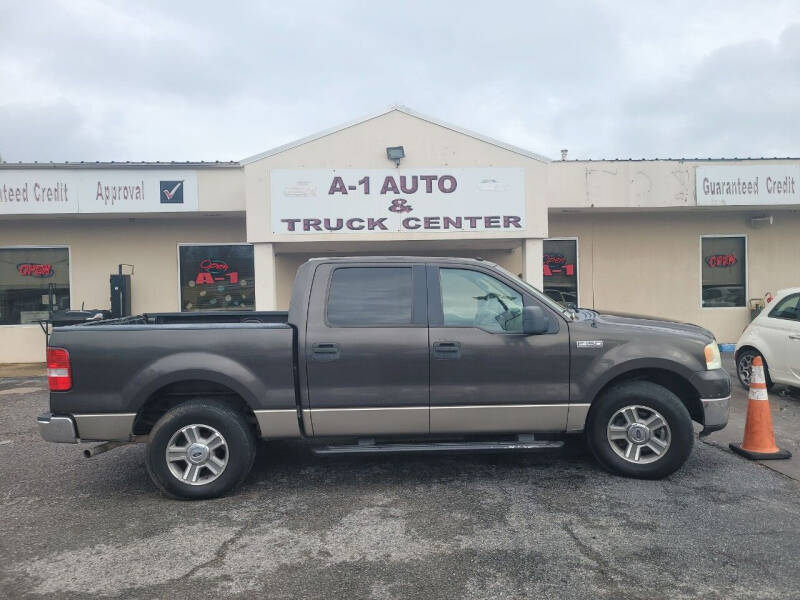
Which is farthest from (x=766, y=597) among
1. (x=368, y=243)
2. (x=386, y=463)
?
(x=368, y=243)

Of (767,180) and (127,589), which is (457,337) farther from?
(767,180)

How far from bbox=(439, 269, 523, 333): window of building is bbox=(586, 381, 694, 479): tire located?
1022 millimetres

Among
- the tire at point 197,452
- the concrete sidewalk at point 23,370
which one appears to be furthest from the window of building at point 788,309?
the concrete sidewalk at point 23,370

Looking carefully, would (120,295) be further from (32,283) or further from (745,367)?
(745,367)

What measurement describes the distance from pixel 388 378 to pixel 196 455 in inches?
63.7

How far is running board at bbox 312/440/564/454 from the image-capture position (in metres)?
4.69

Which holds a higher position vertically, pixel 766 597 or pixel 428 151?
pixel 428 151

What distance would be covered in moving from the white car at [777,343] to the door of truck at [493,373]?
189 inches

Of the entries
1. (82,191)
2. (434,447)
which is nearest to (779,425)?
(434,447)

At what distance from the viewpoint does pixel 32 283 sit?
41.6 ft

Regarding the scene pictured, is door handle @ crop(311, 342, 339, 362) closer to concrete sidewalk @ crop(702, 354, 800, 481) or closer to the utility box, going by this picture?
concrete sidewalk @ crop(702, 354, 800, 481)

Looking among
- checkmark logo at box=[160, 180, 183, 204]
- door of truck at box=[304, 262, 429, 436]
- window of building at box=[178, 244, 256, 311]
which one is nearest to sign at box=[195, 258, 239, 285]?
window of building at box=[178, 244, 256, 311]

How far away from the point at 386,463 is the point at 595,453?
A: 1879 mm

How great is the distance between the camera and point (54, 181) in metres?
11.2
